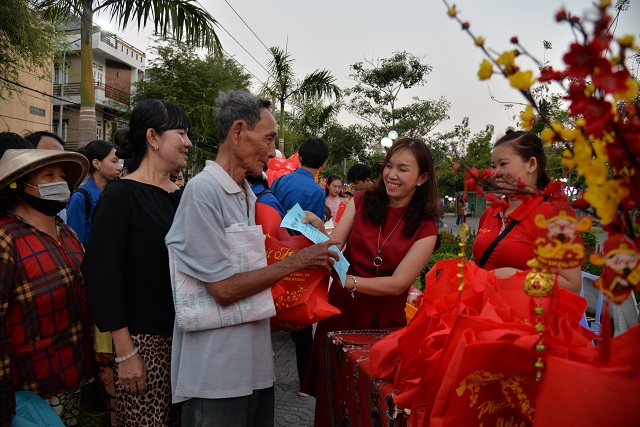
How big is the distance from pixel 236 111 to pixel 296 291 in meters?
0.76

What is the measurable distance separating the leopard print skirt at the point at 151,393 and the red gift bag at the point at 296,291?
0.54m

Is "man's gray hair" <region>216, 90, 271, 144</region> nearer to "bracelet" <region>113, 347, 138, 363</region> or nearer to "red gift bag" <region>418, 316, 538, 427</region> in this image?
"bracelet" <region>113, 347, 138, 363</region>

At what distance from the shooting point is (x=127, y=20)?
7.87 m

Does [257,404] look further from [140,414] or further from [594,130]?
[594,130]

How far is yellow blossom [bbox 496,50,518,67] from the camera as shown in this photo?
0.80 meters

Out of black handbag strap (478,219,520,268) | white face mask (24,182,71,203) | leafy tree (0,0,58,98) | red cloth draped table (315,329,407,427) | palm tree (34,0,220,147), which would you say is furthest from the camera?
leafy tree (0,0,58,98)

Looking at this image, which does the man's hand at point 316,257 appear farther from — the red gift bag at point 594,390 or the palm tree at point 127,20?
the palm tree at point 127,20

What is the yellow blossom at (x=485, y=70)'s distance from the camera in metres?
0.81

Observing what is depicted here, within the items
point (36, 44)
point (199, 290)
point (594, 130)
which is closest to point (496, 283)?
point (594, 130)

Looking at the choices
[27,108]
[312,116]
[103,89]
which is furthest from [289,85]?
[103,89]

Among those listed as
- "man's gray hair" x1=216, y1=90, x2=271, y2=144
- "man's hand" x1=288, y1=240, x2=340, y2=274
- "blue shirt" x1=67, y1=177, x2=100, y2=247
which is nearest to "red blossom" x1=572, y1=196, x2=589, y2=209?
"man's hand" x1=288, y1=240, x2=340, y2=274

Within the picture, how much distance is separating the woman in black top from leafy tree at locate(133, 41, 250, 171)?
769 inches

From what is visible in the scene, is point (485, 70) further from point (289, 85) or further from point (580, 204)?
point (289, 85)

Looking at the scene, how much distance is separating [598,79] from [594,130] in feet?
0.24
